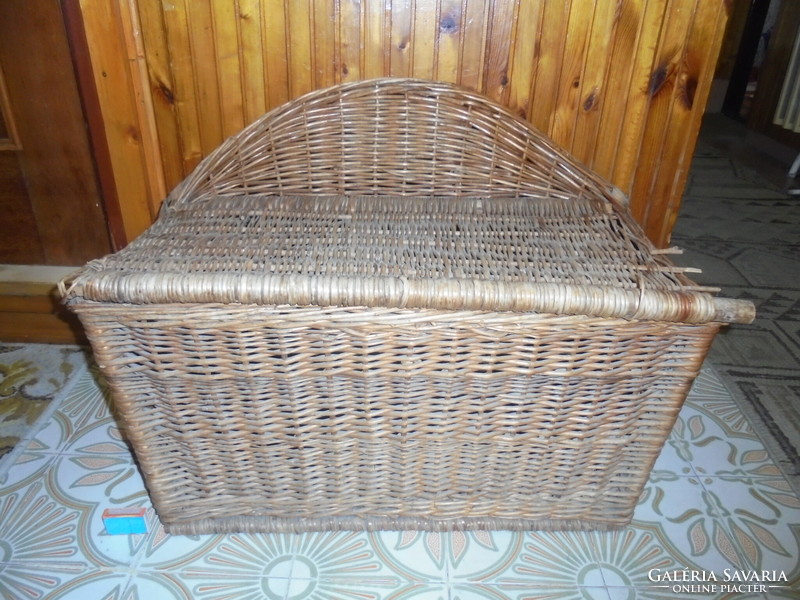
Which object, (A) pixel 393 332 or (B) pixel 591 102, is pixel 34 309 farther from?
(B) pixel 591 102

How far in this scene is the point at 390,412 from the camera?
0.85 m

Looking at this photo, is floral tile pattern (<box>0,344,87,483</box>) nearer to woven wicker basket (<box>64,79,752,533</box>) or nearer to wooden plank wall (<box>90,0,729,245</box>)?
woven wicker basket (<box>64,79,752,533</box>)

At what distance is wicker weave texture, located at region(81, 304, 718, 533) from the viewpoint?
0.79 metres

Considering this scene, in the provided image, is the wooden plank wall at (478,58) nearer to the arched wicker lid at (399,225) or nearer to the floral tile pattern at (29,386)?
the arched wicker lid at (399,225)

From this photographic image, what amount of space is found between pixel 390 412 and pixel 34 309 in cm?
100

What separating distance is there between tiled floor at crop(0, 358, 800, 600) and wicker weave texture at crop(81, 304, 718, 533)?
0.04m

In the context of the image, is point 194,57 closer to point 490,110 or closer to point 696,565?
point 490,110

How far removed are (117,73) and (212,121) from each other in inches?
7.3

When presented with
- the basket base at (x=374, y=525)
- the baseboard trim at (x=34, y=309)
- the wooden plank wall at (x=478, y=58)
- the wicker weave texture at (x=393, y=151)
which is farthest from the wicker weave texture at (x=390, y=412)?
the baseboard trim at (x=34, y=309)

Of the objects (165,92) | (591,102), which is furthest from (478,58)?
(165,92)

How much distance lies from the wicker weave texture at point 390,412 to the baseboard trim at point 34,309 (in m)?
0.66

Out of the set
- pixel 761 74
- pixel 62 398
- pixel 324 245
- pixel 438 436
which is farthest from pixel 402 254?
pixel 761 74

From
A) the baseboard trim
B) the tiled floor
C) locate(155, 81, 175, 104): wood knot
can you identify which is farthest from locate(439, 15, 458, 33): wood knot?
the baseboard trim

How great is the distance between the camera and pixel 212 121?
1163 millimetres
